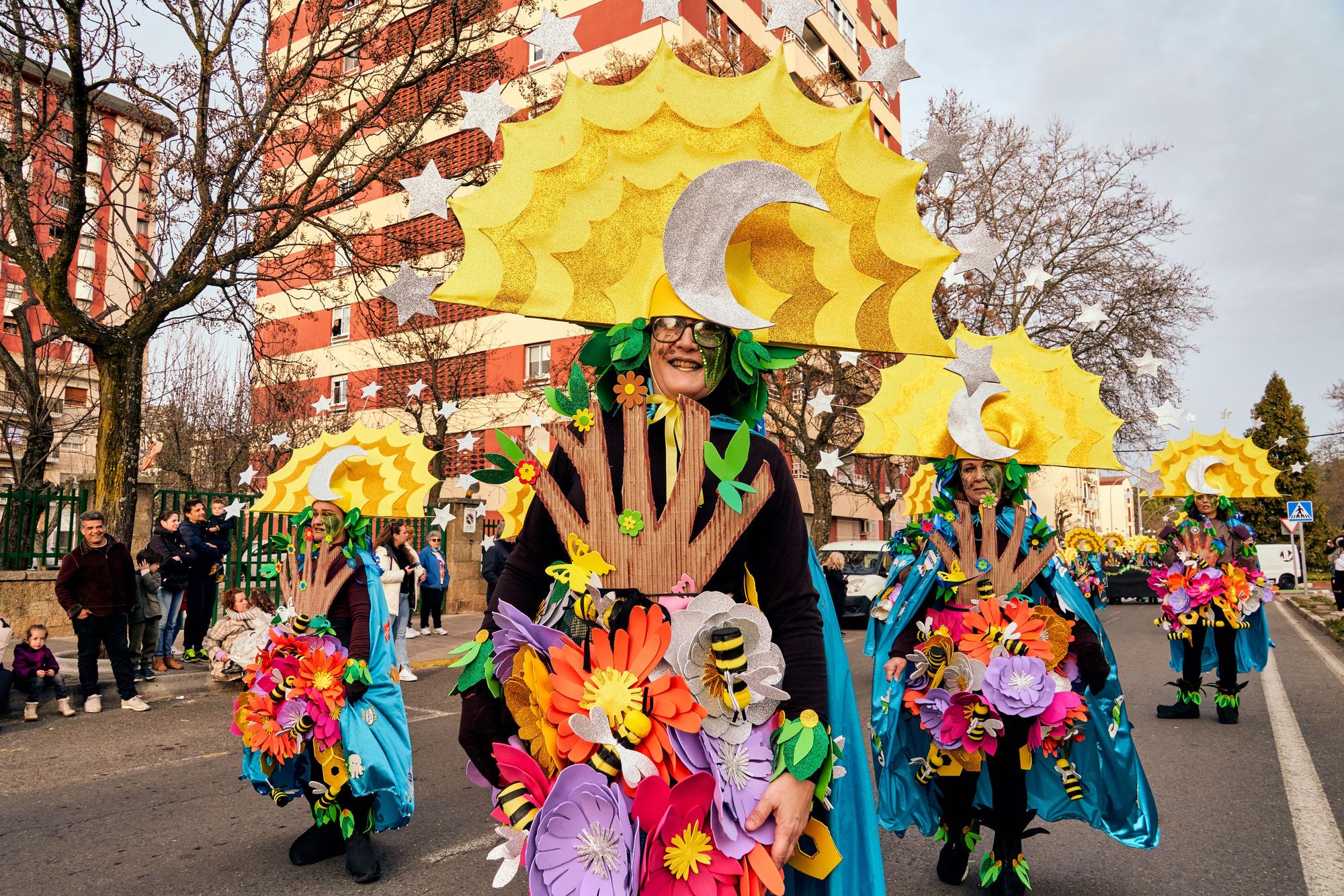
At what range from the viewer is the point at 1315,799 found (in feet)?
19.7

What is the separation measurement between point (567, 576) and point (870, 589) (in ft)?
54.5

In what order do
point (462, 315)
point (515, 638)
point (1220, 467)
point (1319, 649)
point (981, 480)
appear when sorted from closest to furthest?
point (515, 638) → point (981, 480) → point (1220, 467) → point (1319, 649) → point (462, 315)

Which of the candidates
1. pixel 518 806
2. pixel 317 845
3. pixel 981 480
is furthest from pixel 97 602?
pixel 518 806

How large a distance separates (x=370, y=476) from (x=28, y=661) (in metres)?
5.40

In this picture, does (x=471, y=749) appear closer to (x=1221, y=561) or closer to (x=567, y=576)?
(x=567, y=576)

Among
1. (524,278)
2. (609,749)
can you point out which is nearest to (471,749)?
(609,749)

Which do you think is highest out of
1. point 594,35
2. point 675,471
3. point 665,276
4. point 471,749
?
point 594,35

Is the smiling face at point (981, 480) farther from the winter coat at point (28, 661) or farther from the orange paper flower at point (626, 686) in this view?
the winter coat at point (28, 661)

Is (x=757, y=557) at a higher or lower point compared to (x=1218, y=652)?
higher

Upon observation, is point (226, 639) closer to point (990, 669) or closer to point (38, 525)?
point (38, 525)

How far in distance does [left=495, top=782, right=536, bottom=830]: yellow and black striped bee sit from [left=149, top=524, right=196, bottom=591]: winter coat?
1034 centimetres

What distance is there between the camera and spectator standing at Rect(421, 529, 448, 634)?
14.9 m

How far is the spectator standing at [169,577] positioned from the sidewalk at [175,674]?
0.31 metres

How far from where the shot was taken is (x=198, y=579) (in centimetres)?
1162
